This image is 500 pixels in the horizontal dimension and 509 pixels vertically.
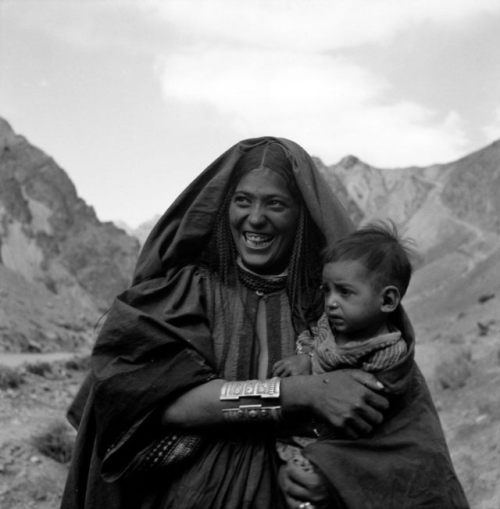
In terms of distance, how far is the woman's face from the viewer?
2.95 m

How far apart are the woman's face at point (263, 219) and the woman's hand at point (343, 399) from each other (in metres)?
0.59

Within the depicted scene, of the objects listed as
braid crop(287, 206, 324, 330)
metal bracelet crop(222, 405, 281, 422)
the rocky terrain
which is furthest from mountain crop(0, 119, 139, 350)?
metal bracelet crop(222, 405, 281, 422)

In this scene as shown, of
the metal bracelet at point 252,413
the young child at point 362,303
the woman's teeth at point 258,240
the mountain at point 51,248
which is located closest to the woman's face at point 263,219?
the woman's teeth at point 258,240

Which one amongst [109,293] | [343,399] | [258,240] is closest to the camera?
[343,399]

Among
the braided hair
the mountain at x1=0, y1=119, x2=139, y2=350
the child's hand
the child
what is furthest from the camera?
the mountain at x1=0, y1=119, x2=139, y2=350

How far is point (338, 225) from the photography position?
2936 mm

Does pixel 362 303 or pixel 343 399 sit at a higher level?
pixel 362 303

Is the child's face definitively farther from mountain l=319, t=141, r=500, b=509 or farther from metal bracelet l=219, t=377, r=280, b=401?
mountain l=319, t=141, r=500, b=509

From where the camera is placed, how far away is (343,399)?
2.46 meters

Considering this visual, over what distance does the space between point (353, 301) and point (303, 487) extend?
578 mm

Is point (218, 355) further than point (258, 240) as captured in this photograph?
No

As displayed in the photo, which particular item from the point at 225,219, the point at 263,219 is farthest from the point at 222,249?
the point at 263,219

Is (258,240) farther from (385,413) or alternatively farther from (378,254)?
(385,413)

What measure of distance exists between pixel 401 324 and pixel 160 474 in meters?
0.95
